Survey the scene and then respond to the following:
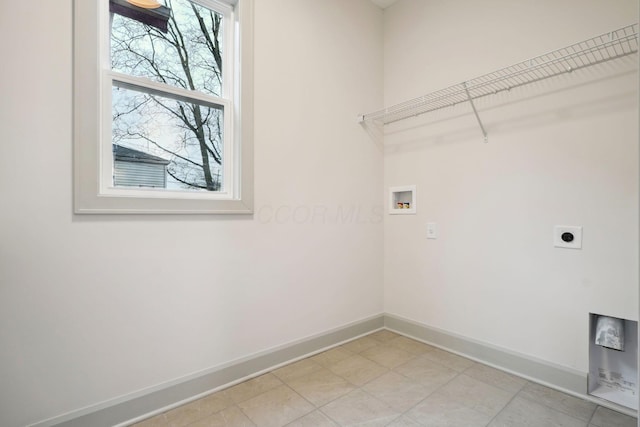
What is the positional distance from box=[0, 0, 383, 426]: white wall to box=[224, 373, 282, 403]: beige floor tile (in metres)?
0.17

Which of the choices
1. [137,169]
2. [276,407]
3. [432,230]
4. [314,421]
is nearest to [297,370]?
[276,407]

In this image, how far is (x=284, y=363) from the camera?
6.63 feet

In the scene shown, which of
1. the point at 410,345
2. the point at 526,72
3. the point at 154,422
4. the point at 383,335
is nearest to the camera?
the point at 154,422

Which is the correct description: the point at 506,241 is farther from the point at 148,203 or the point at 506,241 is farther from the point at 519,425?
the point at 148,203

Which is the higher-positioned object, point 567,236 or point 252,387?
point 567,236

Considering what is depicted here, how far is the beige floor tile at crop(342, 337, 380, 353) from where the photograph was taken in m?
2.26

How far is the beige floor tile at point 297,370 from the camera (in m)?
1.88

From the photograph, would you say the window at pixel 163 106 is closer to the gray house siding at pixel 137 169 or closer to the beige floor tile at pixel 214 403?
Answer: the gray house siding at pixel 137 169

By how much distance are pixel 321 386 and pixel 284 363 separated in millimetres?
347

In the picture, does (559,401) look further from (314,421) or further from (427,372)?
(314,421)

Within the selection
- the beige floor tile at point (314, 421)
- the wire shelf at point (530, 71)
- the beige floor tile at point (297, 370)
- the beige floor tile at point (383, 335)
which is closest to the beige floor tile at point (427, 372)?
the beige floor tile at point (383, 335)

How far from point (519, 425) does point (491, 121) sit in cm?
171

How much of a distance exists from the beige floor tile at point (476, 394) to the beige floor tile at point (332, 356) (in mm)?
Result: 659

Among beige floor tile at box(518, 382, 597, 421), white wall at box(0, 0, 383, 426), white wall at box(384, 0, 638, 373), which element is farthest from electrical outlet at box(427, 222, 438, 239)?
beige floor tile at box(518, 382, 597, 421)
